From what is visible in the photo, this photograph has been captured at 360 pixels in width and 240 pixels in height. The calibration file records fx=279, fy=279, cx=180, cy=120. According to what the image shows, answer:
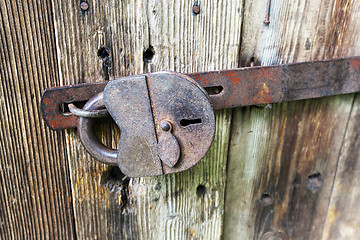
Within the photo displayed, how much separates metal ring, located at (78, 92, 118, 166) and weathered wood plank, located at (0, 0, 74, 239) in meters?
0.11

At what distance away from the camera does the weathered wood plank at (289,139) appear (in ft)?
2.03

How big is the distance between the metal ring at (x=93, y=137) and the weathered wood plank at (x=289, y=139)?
305 millimetres

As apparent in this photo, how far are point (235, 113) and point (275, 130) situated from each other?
0.13 metres

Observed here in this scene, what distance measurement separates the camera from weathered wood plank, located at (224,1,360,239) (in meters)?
0.62

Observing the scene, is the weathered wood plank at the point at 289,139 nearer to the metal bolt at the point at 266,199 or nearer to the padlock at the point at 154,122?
the metal bolt at the point at 266,199

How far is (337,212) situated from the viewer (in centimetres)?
86

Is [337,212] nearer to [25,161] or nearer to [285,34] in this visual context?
[285,34]

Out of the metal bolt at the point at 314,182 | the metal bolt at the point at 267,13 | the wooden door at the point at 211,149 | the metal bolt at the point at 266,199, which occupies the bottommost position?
the metal bolt at the point at 266,199

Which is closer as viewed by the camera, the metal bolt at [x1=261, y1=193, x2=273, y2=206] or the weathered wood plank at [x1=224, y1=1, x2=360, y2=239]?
the weathered wood plank at [x1=224, y1=1, x2=360, y2=239]

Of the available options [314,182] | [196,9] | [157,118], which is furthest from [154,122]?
[314,182]

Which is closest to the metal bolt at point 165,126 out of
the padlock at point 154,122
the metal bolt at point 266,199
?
the padlock at point 154,122

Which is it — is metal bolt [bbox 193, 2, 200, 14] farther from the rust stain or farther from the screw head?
the rust stain

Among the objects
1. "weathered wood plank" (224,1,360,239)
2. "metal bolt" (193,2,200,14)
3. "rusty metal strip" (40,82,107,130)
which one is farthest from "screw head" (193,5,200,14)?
"rusty metal strip" (40,82,107,130)

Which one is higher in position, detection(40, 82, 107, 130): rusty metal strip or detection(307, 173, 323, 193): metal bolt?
detection(40, 82, 107, 130): rusty metal strip
